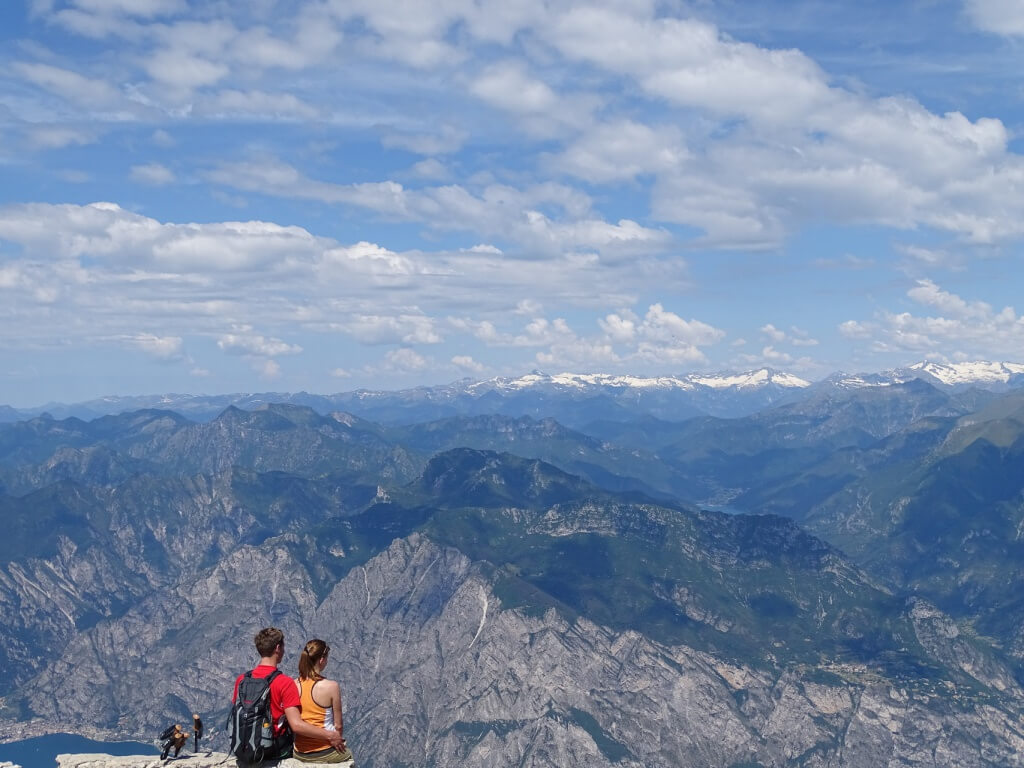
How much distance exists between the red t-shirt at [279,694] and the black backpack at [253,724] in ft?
0.60

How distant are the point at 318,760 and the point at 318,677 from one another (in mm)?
4441

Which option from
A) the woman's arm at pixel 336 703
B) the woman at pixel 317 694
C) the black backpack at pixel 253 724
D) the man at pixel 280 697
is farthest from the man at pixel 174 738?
the woman's arm at pixel 336 703

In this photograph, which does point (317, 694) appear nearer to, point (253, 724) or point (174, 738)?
point (253, 724)

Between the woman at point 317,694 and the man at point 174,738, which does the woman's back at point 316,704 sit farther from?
the man at point 174,738

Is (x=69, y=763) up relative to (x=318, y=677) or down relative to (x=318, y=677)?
down

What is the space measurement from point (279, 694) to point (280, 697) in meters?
0.19

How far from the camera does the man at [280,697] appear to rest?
41844 millimetres

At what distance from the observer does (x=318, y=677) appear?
140 ft

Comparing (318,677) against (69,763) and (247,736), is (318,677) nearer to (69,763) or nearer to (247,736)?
(247,736)

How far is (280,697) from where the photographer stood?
42.3 meters

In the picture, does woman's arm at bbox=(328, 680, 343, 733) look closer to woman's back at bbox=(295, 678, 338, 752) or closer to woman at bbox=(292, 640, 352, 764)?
woman at bbox=(292, 640, 352, 764)

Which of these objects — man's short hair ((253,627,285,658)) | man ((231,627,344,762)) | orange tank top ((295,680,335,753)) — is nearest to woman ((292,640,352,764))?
orange tank top ((295,680,335,753))

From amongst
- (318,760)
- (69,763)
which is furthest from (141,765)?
(318,760)

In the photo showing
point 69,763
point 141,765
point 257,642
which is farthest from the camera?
point 69,763
